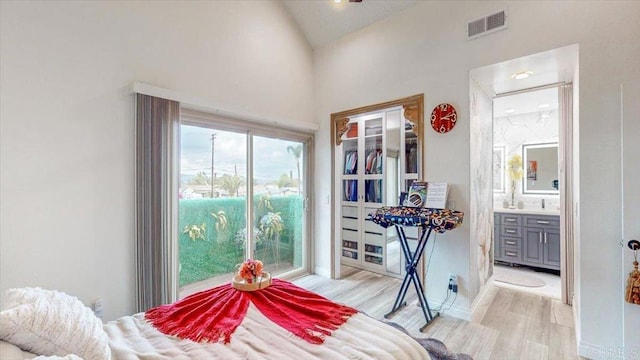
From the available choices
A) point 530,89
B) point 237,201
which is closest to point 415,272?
point 237,201

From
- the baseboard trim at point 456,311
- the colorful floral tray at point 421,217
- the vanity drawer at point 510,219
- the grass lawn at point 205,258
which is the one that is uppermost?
the colorful floral tray at point 421,217

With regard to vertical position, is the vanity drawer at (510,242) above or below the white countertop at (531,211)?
below

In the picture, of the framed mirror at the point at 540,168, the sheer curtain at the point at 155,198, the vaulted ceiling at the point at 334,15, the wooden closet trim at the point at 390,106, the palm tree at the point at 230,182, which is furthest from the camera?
the framed mirror at the point at 540,168

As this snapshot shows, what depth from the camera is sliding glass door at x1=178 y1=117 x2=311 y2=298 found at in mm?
2932

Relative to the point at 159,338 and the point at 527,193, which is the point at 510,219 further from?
the point at 159,338

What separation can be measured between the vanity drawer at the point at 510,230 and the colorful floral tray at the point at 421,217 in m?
2.32

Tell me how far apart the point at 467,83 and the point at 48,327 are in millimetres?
3370

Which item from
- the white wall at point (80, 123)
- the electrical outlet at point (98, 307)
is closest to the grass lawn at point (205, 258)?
the white wall at point (80, 123)

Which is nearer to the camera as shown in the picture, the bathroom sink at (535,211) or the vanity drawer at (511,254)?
the bathroom sink at (535,211)

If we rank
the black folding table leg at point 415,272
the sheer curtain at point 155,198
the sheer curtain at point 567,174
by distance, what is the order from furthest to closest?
the sheer curtain at point 567,174, the black folding table leg at point 415,272, the sheer curtain at point 155,198

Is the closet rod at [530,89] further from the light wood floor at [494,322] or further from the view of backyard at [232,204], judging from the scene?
the view of backyard at [232,204]

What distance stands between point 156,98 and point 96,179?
825mm

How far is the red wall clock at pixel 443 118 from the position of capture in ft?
9.30

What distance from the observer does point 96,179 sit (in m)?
2.23
